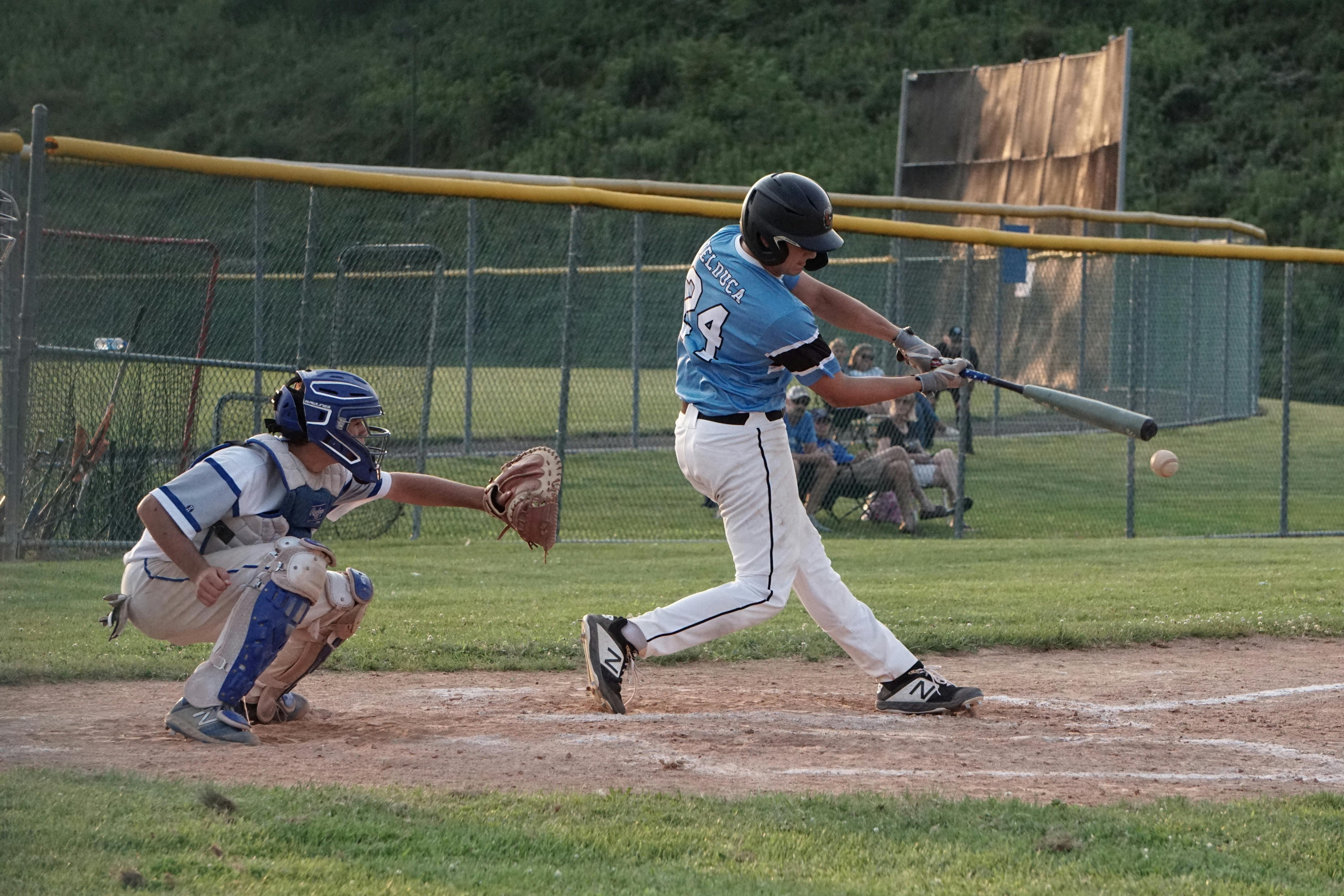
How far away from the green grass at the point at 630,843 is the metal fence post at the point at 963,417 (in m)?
6.57

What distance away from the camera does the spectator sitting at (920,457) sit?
36.8ft

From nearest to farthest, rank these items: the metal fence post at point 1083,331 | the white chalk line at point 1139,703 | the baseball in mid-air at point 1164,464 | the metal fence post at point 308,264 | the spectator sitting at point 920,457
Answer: the white chalk line at point 1139,703, the baseball in mid-air at point 1164,464, the metal fence post at point 308,264, the spectator sitting at point 920,457, the metal fence post at point 1083,331

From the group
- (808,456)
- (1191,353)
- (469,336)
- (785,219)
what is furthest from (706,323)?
(1191,353)

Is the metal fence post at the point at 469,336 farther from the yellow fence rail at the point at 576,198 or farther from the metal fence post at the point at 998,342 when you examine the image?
the metal fence post at the point at 998,342

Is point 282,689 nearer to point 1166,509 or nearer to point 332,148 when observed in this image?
point 1166,509

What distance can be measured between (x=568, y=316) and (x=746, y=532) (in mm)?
4867

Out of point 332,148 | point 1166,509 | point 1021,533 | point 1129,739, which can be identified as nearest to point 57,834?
point 1129,739

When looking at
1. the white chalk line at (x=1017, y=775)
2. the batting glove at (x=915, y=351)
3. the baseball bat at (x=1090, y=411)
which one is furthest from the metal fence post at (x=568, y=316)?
the white chalk line at (x=1017, y=775)

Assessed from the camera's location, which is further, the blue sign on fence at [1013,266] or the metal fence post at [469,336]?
the blue sign on fence at [1013,266]

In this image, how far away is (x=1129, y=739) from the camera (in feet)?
16.0

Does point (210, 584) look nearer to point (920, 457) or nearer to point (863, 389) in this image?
point (863, 389)

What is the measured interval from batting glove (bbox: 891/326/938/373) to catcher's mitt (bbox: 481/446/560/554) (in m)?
1.29

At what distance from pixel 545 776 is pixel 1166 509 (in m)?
9.74

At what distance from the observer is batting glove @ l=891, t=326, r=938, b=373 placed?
5.09m
